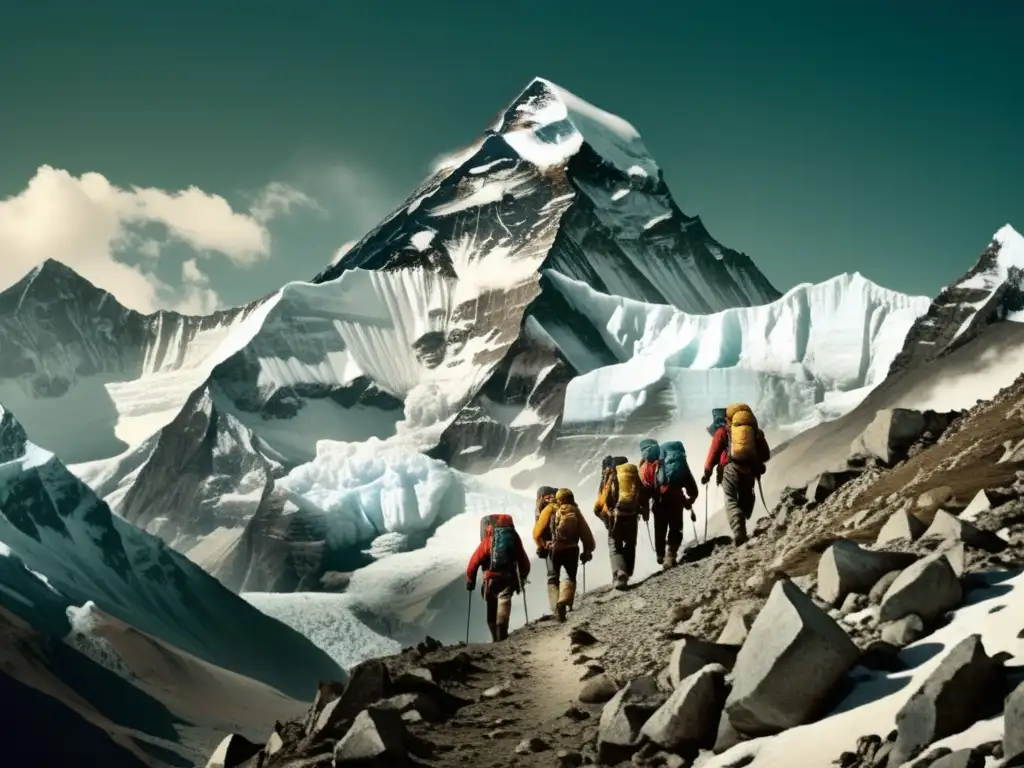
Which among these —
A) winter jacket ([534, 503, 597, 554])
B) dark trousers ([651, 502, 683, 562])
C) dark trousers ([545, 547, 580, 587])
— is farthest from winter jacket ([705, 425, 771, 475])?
dark trousers ([545, 547, 580, 587])

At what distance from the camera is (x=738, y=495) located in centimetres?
2188

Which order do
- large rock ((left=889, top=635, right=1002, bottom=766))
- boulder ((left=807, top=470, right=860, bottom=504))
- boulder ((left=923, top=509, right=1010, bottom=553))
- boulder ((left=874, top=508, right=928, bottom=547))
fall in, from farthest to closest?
boulder ((left=807, top=470, right=860, bottom=504)) → boulder ((left=874, top=508, right=928, bottom=547)) → boulder ((left=923, top=509, right=1010, bottom=553)) → large rock ((left=889, top=635, right=1002, bottom=766))

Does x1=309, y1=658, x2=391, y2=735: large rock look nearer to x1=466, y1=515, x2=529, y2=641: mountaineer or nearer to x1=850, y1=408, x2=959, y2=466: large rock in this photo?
x1=466, y1=515, x2=529, y2=641: mountaineer

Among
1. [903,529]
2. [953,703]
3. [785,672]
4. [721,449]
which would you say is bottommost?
[953,703]

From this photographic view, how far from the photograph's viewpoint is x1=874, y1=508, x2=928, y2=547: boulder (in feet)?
40.9

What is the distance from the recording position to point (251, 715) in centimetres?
15225

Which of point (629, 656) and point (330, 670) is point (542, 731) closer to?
point (629, 656)

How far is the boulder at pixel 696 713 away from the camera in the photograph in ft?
32.8

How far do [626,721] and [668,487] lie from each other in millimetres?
13178

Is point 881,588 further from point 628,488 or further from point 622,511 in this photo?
point 628,488

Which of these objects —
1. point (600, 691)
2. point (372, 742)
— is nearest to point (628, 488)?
point (600, 691)

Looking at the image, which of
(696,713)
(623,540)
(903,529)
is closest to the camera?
(696,713)

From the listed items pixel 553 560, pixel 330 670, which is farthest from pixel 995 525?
pixel 330 670

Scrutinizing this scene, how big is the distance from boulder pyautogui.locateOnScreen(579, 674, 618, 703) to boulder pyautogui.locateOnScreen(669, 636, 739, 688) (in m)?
2.54
